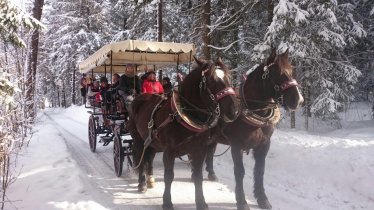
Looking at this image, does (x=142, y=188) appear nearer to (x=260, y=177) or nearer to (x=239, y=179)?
(x=239, y=179)

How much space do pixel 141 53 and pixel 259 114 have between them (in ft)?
15.3

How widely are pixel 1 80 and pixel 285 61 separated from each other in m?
4.29

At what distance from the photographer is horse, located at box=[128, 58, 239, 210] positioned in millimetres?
5049

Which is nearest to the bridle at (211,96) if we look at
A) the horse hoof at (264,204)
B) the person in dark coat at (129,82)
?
the horse hoof at (264,204)

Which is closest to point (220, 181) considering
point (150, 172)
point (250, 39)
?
point (150, 172)

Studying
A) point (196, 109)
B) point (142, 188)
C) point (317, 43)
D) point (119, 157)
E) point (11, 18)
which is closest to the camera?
point (196, 109)

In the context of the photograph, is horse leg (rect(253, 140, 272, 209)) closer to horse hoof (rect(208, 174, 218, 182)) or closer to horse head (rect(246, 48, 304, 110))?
horse head (rect(246, 48, 304, 110))

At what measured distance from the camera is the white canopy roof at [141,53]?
8.09 metres

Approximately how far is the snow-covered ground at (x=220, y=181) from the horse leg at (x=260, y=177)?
19 cm

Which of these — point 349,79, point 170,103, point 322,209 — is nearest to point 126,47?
point 170,103

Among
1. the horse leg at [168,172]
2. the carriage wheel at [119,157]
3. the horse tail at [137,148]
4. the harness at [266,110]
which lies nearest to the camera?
the horse leg at [168,172]

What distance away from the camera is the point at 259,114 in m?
5.93

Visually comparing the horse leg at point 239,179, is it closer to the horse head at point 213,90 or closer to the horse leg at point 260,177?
the horse leg at point 260,177

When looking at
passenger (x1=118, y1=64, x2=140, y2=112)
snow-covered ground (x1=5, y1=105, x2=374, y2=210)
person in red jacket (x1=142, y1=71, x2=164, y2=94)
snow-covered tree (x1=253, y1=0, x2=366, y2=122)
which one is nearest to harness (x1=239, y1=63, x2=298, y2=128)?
snow-covered ground (x1=5, y1=105, x2=374, y2=210)
